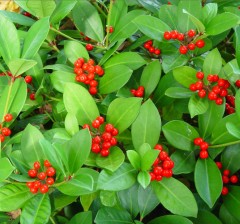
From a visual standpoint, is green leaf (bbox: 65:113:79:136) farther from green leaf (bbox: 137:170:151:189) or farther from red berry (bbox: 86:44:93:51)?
red berry (bbox: 86:44:93:51)

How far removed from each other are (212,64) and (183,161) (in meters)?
0.25

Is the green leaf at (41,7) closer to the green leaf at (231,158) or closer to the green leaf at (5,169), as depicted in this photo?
the green leaf at (5,169)

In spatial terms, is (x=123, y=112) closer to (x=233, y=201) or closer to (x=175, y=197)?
(x=175, y=197)

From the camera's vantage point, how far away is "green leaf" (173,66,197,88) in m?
1.00

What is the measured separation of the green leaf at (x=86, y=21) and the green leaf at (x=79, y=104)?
0.99 ft

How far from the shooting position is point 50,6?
45.8 inches

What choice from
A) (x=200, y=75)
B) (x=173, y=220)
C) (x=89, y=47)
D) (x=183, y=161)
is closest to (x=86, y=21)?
(x=89, y=47)

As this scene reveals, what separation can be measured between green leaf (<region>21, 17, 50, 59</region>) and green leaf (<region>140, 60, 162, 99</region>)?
0.27 meters

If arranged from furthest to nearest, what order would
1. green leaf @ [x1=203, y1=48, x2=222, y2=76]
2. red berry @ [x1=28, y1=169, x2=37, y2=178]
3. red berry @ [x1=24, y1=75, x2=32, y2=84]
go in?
red berry @ [x1=24, y1=75, x2=32, y2=84] → green leaf @ [x1=203, y1=48, x2=222, y2=76] → red berry @ [x1=28, y1=169, x2=37, y2=178]

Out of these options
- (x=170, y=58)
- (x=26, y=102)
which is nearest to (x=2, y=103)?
(x=26, y=102)

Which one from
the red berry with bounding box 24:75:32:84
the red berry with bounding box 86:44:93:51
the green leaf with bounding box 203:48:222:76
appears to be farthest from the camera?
the red berry with bounding box 86:44:93:51

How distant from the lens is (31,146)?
92 centimetres

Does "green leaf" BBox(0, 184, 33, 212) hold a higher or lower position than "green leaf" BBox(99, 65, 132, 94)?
lower

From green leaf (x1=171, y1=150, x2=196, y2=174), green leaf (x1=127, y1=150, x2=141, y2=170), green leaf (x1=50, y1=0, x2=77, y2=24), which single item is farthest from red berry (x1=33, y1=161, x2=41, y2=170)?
green leaf (x1=50, y1=0, x2=77, y2=24)
